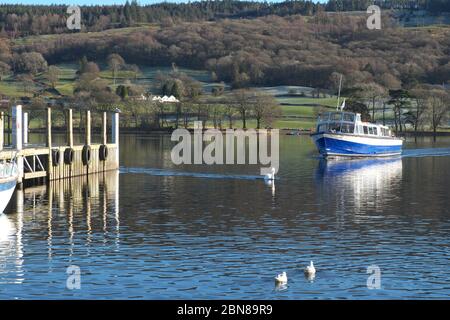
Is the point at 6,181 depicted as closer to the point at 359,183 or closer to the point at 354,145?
the point at 359,183

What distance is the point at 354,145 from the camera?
126 meters

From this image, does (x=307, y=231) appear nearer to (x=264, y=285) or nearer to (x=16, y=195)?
(x=264, y=285)

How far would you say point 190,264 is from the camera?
4453 cm

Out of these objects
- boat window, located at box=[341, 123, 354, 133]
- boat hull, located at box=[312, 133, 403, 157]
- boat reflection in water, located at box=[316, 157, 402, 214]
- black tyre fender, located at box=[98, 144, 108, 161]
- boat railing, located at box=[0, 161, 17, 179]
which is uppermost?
boat window, located at box=[341, 123, 354, 133]

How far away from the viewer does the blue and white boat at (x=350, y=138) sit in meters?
123

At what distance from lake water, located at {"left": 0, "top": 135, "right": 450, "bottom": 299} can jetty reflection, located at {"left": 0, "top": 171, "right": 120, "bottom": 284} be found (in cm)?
9

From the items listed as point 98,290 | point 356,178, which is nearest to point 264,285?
point 98,290

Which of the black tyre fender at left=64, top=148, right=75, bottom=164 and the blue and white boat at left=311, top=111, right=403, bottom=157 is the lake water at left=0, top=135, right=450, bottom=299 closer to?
the black tyre fender at left=64, top=148, right=75, bottom=164

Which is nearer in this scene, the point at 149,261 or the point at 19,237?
the point at 149,261

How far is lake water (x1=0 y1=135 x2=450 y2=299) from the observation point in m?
40.3

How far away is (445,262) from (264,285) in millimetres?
9932

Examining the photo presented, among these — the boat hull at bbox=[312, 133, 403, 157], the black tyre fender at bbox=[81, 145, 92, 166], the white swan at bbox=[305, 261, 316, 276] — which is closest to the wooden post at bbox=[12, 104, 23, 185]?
the black tyre fender at bbox=[81, 145, 92, 166]

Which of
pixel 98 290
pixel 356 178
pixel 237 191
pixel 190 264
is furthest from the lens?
pixel 356 178

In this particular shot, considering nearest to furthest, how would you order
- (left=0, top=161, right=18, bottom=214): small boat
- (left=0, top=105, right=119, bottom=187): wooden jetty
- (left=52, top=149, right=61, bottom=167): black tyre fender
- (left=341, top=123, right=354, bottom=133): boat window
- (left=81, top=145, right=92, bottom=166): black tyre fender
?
(left=0, top=161, right=18, bottom=214): small boat, (left=0, top=105, right=119, bottom=187): wooden jetty, (left=52, top=149, right=61, bottom=167): black tyre fender, (left=81, top=145, right=92, bottom=166): black tyre fender, (left=341, top=123, right=354, bottom=133): boat window
